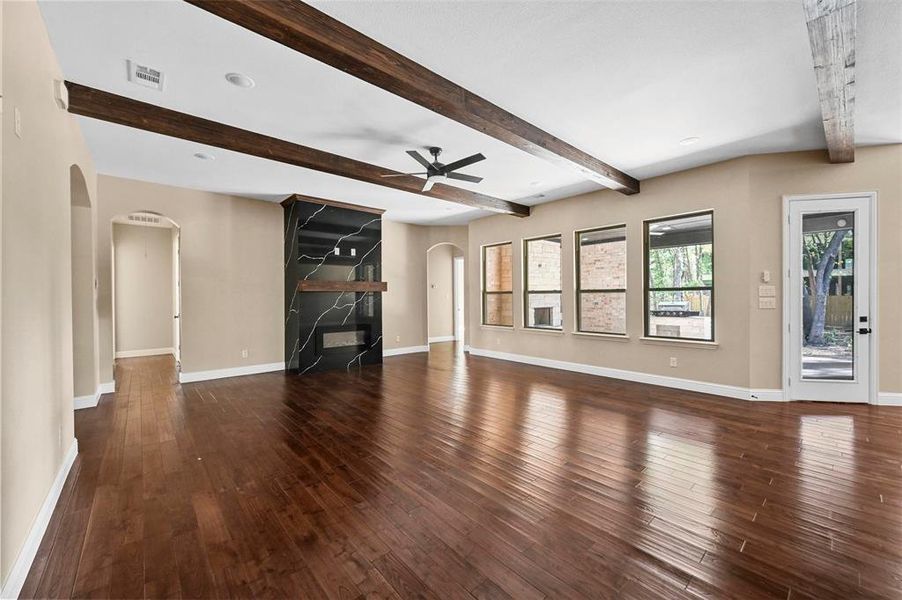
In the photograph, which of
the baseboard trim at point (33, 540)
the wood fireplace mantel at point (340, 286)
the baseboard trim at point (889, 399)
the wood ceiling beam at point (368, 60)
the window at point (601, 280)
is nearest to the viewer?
the baseboard trim at point (33, 540)

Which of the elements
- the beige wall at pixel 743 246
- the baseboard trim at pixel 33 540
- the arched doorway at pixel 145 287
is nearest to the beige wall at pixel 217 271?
the arched doorway at pixel 145 287

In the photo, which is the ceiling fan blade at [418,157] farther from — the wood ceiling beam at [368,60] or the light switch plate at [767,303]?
the light switch plate at [767,303]

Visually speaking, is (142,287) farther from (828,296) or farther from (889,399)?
(889,399)

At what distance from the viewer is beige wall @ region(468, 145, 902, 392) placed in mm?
4266

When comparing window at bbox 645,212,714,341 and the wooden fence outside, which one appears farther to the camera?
window at bbox 645,212,714,341

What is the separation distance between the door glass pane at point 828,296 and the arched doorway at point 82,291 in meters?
8.12

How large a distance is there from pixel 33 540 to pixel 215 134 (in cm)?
328

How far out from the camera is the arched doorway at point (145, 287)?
26.3 ft

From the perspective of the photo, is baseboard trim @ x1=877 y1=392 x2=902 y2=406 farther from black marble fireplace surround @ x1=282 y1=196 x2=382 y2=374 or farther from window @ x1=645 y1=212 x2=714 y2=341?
black marble fireplace surround @ x1=282 y1=196 x2=382 y2=374

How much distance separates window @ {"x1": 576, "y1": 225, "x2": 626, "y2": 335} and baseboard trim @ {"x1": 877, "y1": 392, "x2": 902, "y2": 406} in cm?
272

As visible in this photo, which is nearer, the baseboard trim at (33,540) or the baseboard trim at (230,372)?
the baseboard trim at (33,540)

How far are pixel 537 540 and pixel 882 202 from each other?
5365 millimetres

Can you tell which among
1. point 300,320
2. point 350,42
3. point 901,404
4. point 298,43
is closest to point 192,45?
point 298,43

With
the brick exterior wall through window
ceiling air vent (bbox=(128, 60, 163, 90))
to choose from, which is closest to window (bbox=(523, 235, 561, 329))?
the brick exterior wall through window
